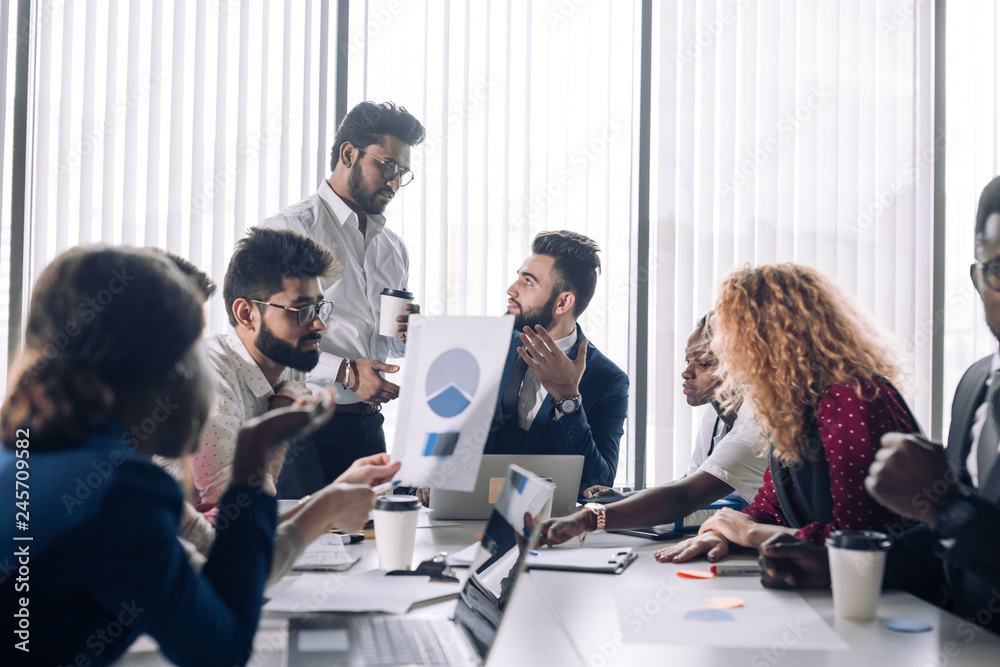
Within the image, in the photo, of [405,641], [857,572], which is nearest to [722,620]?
[857,572]

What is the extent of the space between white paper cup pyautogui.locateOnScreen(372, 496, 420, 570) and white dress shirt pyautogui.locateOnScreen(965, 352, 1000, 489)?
1.03 m

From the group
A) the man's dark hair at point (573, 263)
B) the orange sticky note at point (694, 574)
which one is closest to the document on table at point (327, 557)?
the orange sticky note at point (694, 574)

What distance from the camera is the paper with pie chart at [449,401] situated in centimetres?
143

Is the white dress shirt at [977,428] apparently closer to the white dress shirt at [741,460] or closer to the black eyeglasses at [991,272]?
the black eyeglasses at [991,272]

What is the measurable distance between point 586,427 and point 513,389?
32cm

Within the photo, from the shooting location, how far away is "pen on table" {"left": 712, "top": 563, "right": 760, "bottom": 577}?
1411mm

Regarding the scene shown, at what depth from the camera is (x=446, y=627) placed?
3.59ft

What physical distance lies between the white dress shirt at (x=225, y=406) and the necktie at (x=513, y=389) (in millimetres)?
730

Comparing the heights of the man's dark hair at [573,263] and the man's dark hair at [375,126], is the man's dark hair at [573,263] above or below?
below

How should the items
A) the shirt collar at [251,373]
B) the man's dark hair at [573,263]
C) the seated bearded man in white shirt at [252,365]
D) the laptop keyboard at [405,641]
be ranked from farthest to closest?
the man's dark hair at [573,263] → the shirt collar at [251,373] → the seated bearded man in white shirt at [252,365] → the laptop keyboard at [405,641]

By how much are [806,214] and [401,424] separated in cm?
269

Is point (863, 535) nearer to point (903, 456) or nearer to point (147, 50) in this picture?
point (903, 456)

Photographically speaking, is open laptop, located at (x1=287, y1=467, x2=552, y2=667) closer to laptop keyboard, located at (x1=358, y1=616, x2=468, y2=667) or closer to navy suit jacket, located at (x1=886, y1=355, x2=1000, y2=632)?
laptop keyboard, located at (x1=358, y1=616, x2=468, y2=667)

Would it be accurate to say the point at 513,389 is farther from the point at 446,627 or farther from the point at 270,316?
the point at 446,627
